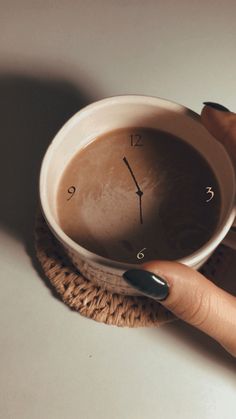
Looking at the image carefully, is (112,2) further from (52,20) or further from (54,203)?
(54,203)

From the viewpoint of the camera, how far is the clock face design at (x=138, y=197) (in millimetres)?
467

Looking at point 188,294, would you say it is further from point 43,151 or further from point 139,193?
point 43,151

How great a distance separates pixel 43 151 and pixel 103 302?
0.18m

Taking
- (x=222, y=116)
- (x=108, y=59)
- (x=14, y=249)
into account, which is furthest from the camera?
(x=108, y=59)

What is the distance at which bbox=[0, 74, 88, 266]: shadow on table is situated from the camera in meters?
0.55

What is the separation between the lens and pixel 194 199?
0.48 metres

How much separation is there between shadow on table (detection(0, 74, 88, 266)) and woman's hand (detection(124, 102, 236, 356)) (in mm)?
187

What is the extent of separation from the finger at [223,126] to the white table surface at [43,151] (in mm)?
165

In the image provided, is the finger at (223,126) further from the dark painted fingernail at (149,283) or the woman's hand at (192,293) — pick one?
the dark painted fingernail at (149,283)

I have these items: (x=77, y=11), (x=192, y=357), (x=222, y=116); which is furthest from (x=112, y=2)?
(x=192, y=357)

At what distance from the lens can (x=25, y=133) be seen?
594mm

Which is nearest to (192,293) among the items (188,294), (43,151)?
(188,294)

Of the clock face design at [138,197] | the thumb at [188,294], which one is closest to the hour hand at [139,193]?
the clock face design at [138,197]

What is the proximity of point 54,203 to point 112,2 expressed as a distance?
326 millimetres
